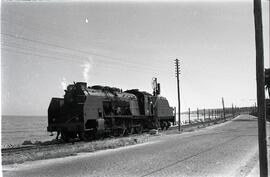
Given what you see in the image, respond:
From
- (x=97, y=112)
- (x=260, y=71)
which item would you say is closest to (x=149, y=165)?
(x=260, y=71)

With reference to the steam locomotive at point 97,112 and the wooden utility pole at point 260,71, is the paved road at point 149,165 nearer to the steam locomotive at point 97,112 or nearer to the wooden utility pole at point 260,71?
the wooden utility pole at point 260,71

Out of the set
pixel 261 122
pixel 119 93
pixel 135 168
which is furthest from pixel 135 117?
pixel 261 122

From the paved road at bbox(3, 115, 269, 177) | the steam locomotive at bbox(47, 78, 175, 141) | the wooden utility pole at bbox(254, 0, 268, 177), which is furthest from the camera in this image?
the steam locomotive at bbox(47, 78, 175, 141)

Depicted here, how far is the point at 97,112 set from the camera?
73.4 feet

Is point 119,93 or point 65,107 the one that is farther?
point 119,93

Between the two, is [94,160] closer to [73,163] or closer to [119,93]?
[73,163]

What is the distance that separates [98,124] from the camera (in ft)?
71.1

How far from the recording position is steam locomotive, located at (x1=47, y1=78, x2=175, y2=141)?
832 inches

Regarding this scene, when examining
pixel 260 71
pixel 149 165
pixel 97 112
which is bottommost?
pixel 149 165

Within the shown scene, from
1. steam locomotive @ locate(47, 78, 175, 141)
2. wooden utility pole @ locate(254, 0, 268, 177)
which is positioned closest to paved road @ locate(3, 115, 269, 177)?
wooden utility pole @ locate(254, 0, 268, 177)

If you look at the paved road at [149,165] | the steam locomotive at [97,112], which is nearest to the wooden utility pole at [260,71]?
the paved road at [149,165]

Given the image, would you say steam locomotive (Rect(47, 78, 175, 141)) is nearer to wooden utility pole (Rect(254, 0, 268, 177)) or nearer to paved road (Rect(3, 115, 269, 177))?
paved road (Rect(3, 115, 269, 177))

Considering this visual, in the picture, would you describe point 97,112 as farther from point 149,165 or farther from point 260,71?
point 260,71

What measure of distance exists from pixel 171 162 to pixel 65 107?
34.8ft
